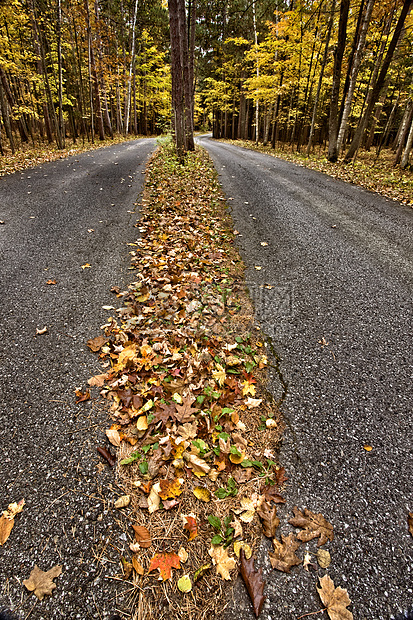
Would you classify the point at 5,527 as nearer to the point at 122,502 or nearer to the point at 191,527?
the point at 122,502

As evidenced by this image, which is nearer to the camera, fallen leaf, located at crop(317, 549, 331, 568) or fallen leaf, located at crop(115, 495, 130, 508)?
fallen leaf, located at crop(317, 549, 331, 568)

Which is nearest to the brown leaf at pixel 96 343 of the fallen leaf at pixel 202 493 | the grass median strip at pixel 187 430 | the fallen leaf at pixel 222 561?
the grass median strip at pixel 187 430

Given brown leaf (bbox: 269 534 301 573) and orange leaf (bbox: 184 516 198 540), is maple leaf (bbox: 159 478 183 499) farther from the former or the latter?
brown leaf (bbox: 269 534 301 573)

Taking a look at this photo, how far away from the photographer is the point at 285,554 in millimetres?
1482

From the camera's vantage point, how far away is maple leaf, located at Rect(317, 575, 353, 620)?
4.27 ft

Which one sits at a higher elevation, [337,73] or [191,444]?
[337,73]

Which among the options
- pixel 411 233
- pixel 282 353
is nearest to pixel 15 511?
pixel 282 353

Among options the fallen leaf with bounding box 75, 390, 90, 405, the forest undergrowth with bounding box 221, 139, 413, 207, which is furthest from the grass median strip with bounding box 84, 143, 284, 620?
the forest undergrowth with bounding box 221, 139, 413, 207

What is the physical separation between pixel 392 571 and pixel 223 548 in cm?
86

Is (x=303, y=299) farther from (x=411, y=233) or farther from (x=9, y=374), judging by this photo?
(x=411, y=233)

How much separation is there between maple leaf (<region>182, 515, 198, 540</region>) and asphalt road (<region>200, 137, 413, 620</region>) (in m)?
0.31

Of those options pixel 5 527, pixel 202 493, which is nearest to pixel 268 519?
pixel 202 493

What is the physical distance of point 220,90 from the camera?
88.4ft

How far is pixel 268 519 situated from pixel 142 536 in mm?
706
